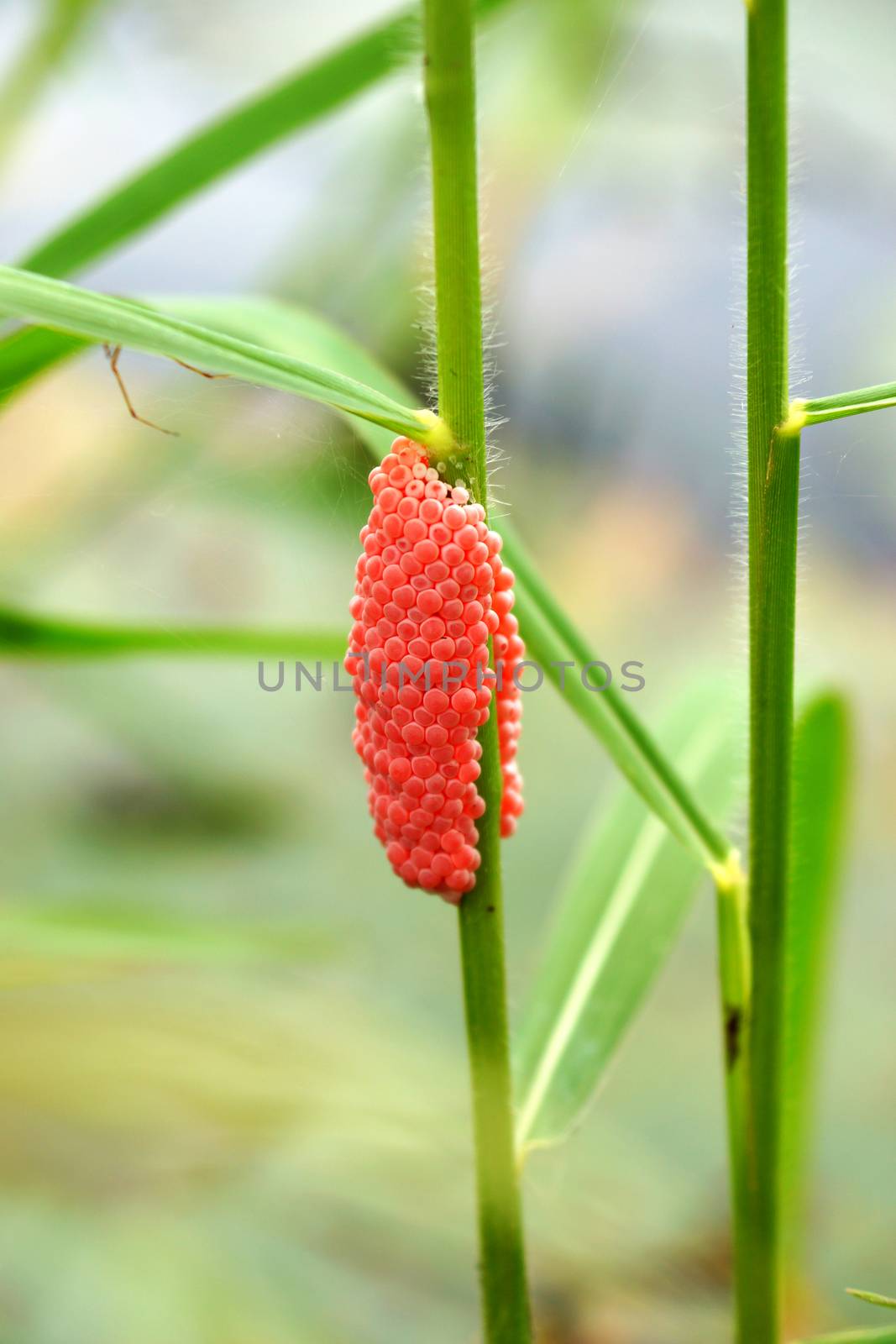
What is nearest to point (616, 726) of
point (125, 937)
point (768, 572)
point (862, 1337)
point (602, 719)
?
point (602, 719)

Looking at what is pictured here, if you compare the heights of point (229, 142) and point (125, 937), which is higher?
point (229, 142)

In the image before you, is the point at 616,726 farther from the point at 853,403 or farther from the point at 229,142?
the point at 229,142

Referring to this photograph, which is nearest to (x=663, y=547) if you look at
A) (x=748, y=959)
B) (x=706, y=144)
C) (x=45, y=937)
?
(x=706, y=144)

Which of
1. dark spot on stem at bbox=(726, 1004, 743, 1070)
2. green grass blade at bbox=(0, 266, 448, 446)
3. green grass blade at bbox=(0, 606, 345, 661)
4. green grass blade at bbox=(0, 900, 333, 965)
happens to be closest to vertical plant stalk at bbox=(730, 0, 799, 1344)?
dark spot on stem at bbox=(726, 1004, 743, 1070)

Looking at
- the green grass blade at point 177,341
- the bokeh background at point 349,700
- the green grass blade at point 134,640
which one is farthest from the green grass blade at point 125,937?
the green grass blade at point 177,341

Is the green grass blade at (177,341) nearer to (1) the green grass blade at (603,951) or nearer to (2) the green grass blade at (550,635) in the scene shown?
(2) the green grass blade at (550,635)

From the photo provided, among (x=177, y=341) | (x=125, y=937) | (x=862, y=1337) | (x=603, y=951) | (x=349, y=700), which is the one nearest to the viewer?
(x=177, y=341)

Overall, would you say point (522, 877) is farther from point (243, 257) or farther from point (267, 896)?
point (243, 257)
